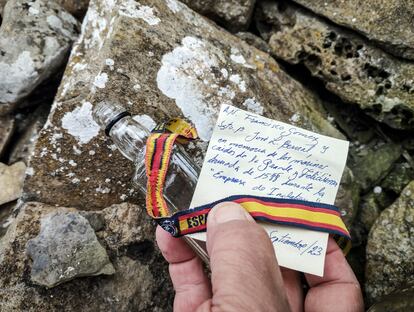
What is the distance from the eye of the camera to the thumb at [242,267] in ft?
4.15

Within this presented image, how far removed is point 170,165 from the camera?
1.72m

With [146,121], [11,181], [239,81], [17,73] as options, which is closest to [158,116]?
[146,121]

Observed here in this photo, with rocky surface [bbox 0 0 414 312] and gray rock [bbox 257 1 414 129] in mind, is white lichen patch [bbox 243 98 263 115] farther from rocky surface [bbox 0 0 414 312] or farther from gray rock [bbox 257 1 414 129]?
gray rock [bbox 257 1 414 129]

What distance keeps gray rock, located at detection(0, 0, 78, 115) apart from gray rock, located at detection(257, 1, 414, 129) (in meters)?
1.25

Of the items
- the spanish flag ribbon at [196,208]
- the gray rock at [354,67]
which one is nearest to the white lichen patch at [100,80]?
the spanish flag ribbon at [196,208]

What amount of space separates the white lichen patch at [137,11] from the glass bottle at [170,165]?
478 mm

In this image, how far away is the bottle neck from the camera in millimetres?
1707

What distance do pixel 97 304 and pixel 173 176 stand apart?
0.65 meters

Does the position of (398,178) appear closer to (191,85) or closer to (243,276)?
(191,85)

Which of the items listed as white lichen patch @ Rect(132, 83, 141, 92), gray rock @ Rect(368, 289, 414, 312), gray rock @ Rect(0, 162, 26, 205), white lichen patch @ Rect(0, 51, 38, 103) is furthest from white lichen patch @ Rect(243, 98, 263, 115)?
gray rock @ Rect(0, 162, 26, 205)

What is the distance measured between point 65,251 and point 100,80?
29.9 inches

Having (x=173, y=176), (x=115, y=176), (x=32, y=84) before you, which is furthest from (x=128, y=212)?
(x=32, y=84)

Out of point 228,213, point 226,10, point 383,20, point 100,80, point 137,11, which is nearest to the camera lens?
point 228,213

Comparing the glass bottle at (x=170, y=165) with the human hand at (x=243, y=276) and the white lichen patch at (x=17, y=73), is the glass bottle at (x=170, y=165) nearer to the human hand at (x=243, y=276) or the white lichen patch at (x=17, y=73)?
the human hand at (x=243, y=276)
